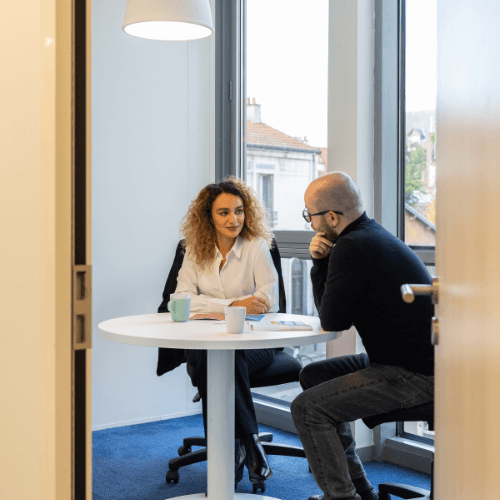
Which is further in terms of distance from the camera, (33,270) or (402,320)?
(402,320)

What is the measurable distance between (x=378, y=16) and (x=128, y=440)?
251 cm

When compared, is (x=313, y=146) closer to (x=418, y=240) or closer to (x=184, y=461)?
(x=418, y=240)

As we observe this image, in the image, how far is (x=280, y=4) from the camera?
3807 mm

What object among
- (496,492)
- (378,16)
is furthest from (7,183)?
(378,16)

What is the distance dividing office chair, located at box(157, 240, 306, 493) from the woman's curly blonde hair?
101mm

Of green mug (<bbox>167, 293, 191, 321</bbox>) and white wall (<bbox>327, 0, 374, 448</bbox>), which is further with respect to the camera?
white wall (<bbox>327, 0, 374, 448</bbox>)

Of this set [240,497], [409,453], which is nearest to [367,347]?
[240,497]

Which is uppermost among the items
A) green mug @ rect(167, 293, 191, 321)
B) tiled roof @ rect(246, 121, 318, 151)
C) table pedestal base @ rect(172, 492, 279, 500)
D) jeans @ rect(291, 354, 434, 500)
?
tiled roof @ rect(246, 121, 318, 151)

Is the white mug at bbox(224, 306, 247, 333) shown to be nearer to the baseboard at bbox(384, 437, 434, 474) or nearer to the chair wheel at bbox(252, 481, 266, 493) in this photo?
the chair wheel at bbox(252, 481, 266, 493)

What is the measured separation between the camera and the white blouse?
2.99 m

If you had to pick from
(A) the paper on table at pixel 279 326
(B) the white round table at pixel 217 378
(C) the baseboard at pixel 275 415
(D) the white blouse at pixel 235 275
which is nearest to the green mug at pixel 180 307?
(B) the white round table at pixel 217 378

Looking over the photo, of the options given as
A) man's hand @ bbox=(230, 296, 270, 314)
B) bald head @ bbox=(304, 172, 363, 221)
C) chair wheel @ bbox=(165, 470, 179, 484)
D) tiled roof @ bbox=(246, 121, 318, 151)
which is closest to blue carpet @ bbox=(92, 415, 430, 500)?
chair wheel @ bbox=(165, 470, 179, 484)

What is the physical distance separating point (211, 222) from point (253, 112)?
1181 millimetres

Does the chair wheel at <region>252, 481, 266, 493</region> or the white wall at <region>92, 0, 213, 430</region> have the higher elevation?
the white wall at <region>92, 0, 213, 430</region>
